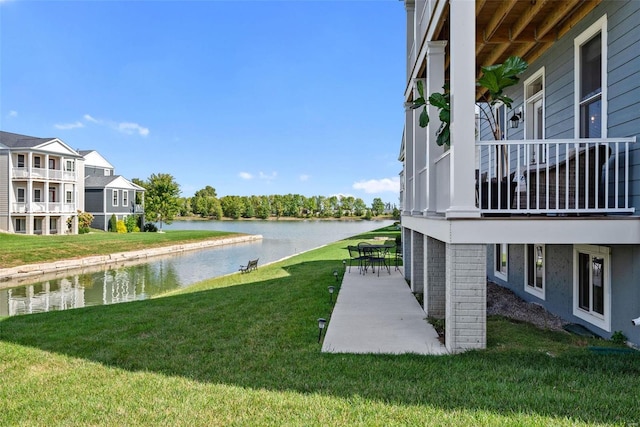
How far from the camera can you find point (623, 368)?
3.92 meters

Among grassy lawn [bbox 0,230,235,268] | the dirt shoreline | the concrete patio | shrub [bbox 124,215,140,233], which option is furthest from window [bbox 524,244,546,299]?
shrub [bbox 124,215,140,233]

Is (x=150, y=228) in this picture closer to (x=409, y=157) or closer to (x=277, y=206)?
(x=409, y=157)

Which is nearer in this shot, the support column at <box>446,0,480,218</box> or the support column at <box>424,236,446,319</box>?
the support column at <box>446,0,480,218</box>

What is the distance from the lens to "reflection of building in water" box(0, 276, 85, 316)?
11805 mm

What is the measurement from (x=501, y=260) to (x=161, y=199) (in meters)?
39.8

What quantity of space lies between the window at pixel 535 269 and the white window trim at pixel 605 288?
1.19 metres

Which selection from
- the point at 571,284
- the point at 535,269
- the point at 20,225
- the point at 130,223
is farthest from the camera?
the point at 130,223

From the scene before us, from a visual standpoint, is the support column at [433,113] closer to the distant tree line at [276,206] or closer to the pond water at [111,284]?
the pond water at [111,284]

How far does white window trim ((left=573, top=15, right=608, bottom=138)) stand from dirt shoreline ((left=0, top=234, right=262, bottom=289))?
18.6m

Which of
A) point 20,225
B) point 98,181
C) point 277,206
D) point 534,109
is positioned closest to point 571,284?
point 534,109

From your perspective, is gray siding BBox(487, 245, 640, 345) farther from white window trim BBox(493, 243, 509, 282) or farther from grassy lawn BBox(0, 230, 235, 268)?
grassy lawn BBox(0, 230, 235, 268)

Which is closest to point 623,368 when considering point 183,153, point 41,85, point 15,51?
point 15,51

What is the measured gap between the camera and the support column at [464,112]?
462cm

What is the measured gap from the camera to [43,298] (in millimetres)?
13453
